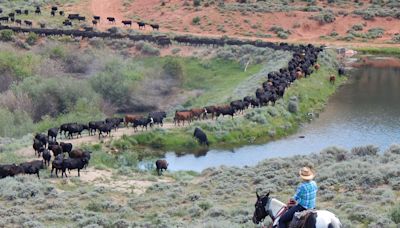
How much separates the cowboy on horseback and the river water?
54.4 feet

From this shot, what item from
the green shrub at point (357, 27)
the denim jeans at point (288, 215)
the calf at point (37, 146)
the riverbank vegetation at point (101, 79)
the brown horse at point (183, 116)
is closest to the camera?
the denim jeans at point (288, 215)

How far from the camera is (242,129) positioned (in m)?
34.2

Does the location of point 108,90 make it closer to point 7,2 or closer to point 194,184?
point 194,184

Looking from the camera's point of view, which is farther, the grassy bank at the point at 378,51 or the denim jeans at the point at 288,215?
the grassy bank at the point at 378,51

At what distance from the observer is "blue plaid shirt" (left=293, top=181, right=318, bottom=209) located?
12211mm

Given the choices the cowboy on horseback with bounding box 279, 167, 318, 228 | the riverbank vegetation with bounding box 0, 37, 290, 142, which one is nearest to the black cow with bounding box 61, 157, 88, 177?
the riverbank vegetation with bounding box 0, 37, 290, 142

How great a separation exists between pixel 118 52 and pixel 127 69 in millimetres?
8894

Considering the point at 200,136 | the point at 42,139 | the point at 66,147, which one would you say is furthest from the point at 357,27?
the point at 66,147

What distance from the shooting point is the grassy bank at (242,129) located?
3206 cm

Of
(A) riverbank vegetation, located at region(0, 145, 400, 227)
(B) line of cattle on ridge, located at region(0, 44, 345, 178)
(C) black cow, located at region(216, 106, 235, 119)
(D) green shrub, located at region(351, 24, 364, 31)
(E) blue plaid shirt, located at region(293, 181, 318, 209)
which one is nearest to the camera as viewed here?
(E) blue plaid shirt, located at region(293, 181, 318, 209)

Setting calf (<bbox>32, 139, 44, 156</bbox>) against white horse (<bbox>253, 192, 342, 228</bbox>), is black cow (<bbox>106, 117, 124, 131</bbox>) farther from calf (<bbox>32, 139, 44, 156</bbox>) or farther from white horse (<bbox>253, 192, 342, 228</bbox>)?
white horse (<bbox>253, 192, 342, 228</bbox>)

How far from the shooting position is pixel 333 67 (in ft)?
172

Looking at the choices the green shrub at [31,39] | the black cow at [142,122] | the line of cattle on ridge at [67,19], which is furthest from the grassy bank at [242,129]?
the line of cattle on ridge at [67,19]

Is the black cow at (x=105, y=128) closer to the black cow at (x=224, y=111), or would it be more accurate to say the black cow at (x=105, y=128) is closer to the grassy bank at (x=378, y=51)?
the black cow at (x=224, y=111)
